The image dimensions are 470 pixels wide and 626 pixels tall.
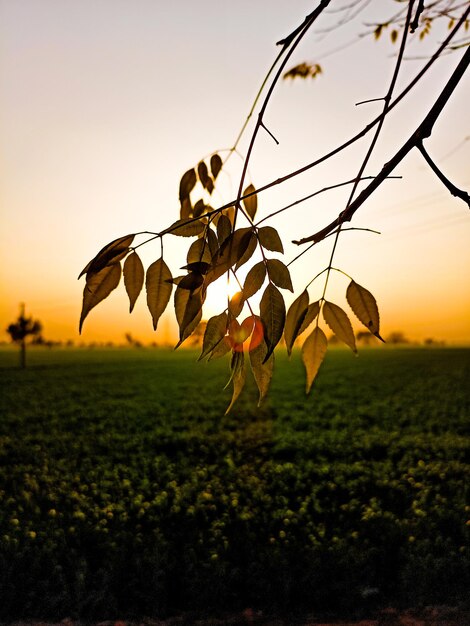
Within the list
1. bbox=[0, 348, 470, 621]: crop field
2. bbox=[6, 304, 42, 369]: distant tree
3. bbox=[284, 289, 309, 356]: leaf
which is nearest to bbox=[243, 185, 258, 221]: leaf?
bbox=[284, 289, 309, 356]: leaf

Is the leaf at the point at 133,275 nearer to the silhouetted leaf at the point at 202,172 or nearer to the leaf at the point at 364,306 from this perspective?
the leaf at the point at 364,306

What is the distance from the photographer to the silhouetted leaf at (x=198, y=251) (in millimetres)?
796

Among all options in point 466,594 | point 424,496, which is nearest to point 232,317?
point 466,594

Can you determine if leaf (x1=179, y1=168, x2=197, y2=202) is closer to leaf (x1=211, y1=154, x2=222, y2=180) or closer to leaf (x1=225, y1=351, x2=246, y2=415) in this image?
leaf (x1=211, y1=154, x2=222, y2=180)

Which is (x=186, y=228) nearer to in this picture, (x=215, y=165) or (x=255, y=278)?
(x=255, y=278)

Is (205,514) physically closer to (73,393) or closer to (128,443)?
Answer: (128,443)

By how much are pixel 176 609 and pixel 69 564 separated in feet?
3.21

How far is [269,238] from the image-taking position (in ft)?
2.39

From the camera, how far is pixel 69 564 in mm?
4738

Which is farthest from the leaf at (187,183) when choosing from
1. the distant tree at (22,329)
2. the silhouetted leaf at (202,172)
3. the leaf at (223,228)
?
the distant tree at (22,329)

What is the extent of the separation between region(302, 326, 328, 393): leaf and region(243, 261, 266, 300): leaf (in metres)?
0.15

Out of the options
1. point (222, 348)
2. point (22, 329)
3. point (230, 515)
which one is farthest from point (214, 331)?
point (22, 329)

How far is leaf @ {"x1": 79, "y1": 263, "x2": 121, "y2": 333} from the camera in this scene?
72 cm

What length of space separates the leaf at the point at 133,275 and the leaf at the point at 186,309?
0.05 m
